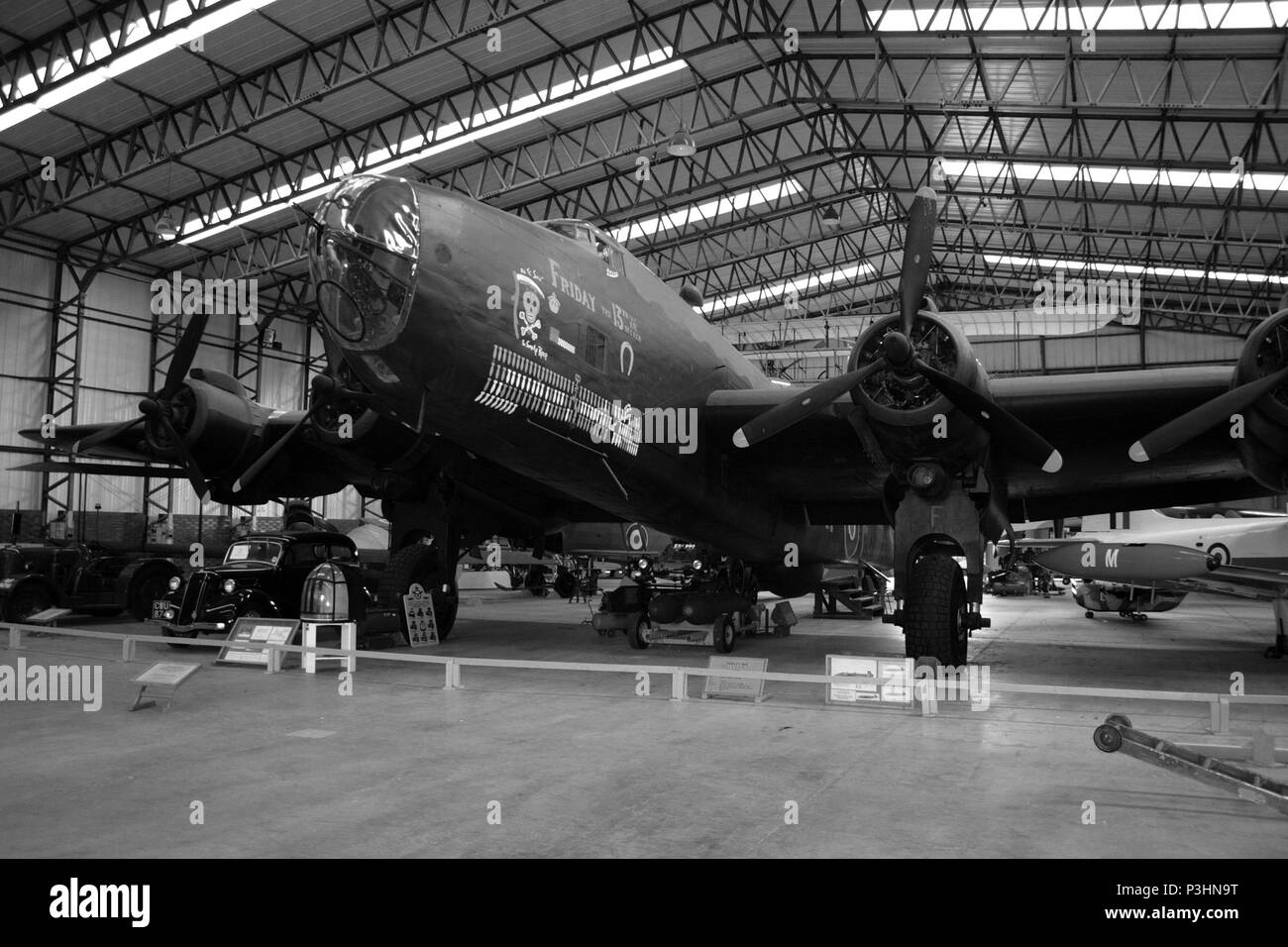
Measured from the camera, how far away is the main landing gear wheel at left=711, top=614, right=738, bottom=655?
535 inches

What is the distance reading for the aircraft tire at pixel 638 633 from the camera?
1410 centimetres

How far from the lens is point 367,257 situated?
26.3ft

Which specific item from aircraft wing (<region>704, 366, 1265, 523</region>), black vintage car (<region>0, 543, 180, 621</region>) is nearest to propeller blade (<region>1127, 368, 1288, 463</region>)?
aircraft wing (<region>704, 366, 1265, 523</region>)

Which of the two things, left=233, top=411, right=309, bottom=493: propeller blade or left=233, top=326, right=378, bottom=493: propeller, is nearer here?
left=233, top=326, right=378, bottom=493: propeller

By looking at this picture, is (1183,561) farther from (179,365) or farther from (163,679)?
(179,365)

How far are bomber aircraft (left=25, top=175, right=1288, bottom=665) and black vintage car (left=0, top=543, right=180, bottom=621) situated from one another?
355 cm

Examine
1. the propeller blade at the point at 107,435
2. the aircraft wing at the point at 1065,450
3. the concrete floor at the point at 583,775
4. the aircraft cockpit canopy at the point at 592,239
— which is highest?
the aircraft cockpit canopy at the point at 592,239

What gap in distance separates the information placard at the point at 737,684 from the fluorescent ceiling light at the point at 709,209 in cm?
2662

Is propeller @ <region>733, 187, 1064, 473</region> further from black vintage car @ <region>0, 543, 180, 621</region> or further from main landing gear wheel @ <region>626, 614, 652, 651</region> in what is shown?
black vintage car @ <region>0, 543, 180, 621</region>

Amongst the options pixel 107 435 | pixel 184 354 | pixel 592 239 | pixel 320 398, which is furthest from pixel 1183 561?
pixel 107 435

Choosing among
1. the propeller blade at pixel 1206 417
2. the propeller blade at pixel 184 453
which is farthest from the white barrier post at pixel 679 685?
the propeller blade at pixel 184 453

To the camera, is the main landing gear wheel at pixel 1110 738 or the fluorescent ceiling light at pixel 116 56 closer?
the main landing gear wheel at pixel 1110 738

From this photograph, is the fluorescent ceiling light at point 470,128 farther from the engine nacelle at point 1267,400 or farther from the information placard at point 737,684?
the engine nacelle at point 1267,400

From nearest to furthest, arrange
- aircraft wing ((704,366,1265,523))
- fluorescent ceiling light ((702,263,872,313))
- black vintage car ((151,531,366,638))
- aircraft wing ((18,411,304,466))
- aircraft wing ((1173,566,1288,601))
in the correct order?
aircraft wing ((704,366,1265,523)), black vintage car ((151,531,366,638)), aircraft wing ((1173,566,1288,601)), aircraft wing ((18,411,304,466)), fluorescent ceiling light ((702,263,872,313))
